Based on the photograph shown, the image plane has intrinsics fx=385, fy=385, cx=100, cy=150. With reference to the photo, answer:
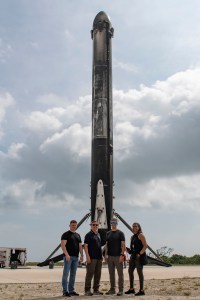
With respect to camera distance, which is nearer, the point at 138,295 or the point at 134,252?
the point at 138,295

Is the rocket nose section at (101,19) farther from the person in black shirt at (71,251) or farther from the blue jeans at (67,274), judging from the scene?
the blue jeans at (67,274)

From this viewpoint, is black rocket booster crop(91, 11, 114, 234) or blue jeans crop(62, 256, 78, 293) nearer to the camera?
blue jeans crop(62, 256, 78, 293)

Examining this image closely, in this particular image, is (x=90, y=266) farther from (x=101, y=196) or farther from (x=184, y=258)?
(x=184, y=258)

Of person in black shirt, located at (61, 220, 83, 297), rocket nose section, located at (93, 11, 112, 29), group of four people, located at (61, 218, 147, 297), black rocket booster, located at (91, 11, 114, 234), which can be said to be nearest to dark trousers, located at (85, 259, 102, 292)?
group of four people, located at (61, 218, 147, 297)

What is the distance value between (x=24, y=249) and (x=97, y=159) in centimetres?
757

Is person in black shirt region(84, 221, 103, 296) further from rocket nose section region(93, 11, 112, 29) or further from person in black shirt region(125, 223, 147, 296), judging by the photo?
rocket nose section region(93, 11, 112, 29)

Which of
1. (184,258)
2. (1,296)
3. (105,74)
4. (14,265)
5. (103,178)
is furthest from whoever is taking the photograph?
(184,258)

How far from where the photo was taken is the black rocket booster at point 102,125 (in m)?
22.3

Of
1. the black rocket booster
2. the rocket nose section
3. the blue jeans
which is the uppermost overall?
the rocket nose section

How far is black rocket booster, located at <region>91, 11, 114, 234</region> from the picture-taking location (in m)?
22.3

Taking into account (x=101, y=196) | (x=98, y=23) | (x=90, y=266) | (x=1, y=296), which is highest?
(x=98, y=23)

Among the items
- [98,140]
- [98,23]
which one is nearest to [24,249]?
[98,140]

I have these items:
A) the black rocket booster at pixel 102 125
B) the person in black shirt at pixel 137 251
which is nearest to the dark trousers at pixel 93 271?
the person in black shirt at pixel 137 251

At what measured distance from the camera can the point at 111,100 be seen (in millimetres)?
24172
